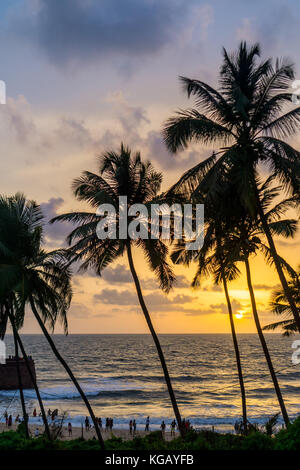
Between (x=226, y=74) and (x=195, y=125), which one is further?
(x=226, y=74)

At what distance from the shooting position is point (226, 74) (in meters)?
17.1

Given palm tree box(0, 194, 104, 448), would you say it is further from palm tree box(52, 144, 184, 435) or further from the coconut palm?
the coconut palm

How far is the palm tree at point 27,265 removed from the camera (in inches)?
657

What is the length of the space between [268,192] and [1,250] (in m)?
11.3

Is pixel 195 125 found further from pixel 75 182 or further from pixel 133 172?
pixel 75 182

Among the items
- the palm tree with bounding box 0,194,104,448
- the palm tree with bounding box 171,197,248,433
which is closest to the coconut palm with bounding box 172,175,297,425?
the palm tree with bounding box 171,197,248,433

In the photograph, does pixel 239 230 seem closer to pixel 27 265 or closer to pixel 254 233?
pixel 254 233

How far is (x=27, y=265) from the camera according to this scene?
17.9 m

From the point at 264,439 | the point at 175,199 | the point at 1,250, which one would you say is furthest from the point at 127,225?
the point at 264,439
